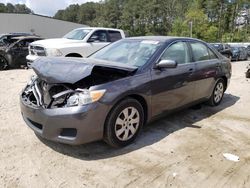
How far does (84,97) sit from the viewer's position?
3.78m

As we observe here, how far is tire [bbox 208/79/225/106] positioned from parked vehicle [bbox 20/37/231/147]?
1.12 meters

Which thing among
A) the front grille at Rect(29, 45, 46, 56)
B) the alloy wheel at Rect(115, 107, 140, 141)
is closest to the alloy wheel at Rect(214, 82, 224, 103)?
the alloy wheel at Rect(115, 107, 140, 141)

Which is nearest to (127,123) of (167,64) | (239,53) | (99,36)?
(167,64)

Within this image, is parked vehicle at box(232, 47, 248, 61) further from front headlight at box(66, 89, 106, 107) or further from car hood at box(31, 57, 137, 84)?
front headlight at box(66, 89, 106, 107)

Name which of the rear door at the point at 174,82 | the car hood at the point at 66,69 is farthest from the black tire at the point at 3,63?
the rear door at the point at 174,82

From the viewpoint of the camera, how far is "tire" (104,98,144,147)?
4.00 m

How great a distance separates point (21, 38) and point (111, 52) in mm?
9456

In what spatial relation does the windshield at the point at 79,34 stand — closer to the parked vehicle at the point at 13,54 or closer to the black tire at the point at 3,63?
→ the parked vehicle at the point at 13,54

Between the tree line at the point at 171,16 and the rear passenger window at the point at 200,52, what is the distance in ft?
109

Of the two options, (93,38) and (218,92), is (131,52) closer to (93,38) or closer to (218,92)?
(218,92)

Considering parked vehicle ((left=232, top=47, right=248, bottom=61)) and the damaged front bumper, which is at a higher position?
the damaged front bumper

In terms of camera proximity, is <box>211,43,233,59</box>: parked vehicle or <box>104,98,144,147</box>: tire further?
<box>211,43,233,59</box>: parked vehicle

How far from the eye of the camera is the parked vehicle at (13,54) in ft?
42.0

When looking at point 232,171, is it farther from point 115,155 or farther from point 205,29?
point 205,29
